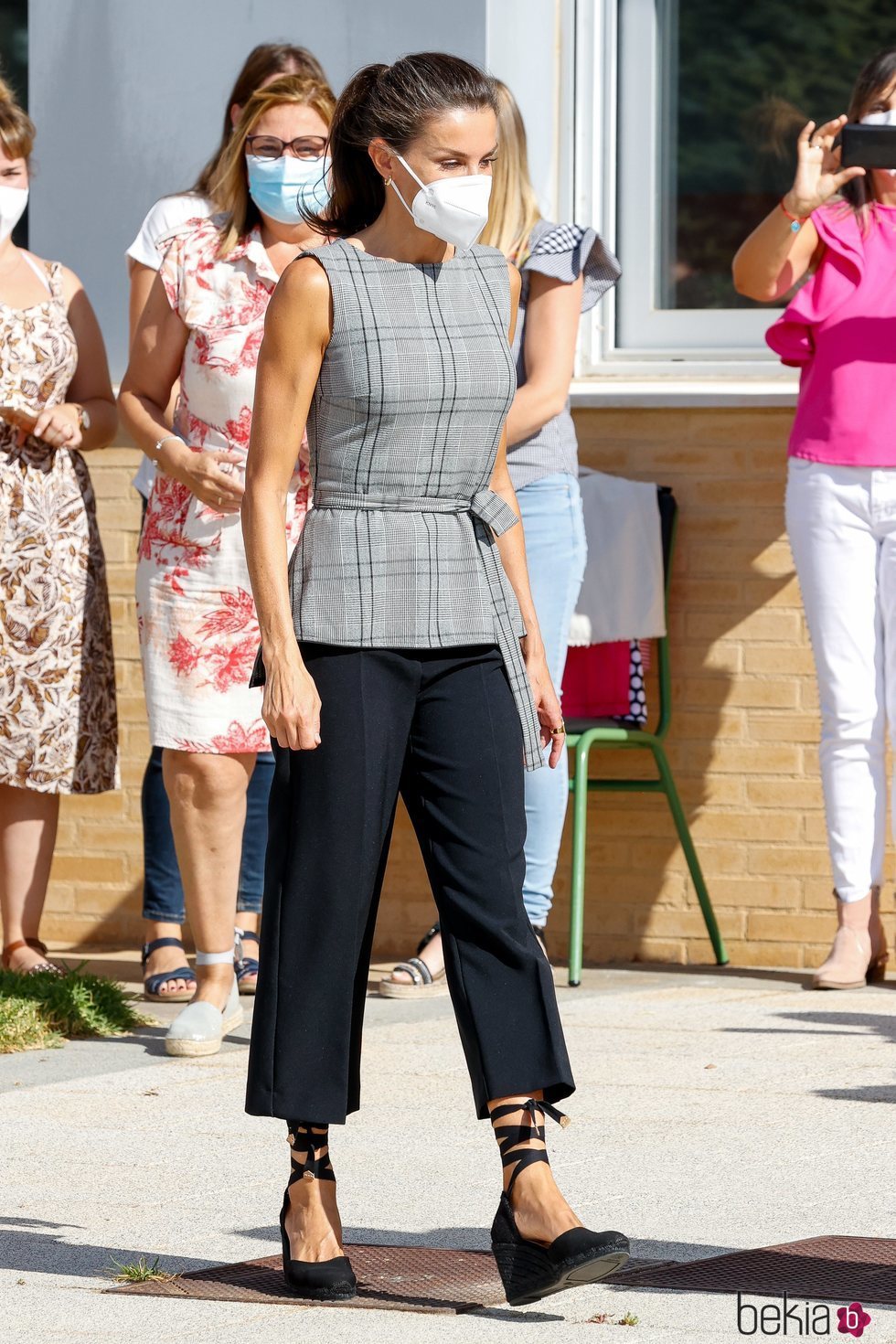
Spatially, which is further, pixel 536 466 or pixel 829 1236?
pixel 536 466

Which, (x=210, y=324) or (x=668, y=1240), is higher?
(x=210, y=324)

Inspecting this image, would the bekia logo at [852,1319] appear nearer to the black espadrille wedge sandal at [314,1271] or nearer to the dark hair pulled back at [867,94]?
the black espadrille wedge sandal at [314,1271]

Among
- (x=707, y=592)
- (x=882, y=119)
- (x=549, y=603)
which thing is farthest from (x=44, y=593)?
(x=882, y=119)

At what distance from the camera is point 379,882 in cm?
323

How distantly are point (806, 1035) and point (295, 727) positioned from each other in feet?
7.45

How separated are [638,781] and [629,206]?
67.2 inches

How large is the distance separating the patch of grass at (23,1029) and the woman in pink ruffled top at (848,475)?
76.5 inches

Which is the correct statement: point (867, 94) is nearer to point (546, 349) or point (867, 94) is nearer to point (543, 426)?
point (546, 349)

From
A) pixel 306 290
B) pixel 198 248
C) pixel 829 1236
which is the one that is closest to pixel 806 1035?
pixel 829 1236

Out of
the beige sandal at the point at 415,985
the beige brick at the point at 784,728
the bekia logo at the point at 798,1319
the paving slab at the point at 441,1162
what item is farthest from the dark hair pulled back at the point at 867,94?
the bekia logo at the point at 798,1319

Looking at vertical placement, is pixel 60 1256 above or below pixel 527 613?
below

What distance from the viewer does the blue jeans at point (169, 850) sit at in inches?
229

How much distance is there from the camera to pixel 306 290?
10.4 feet

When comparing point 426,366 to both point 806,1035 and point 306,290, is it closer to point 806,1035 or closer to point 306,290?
point 306,290
